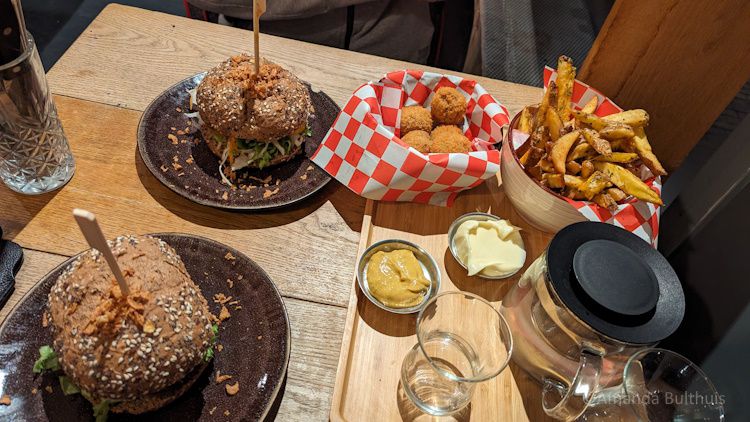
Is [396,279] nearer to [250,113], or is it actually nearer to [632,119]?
[250,113]

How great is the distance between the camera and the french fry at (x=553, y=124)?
1783 millimetres

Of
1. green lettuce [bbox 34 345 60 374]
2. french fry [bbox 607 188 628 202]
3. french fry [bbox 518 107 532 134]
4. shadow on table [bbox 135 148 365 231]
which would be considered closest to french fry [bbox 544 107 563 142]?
french fry [bbox 518 107 532 134]

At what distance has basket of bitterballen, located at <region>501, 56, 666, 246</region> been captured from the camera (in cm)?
170

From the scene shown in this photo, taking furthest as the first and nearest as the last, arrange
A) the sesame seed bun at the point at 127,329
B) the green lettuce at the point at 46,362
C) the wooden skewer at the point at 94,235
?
the green lettuce at the point at 46,362 → the sesame seed bun at the point at 127,329 → the wooden skewer at the point at 94,235

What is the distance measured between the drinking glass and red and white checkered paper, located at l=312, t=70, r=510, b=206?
0.80m

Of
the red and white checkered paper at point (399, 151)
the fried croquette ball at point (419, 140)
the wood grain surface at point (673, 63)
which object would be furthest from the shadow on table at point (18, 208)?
the wood grain surface at point (673, 63)

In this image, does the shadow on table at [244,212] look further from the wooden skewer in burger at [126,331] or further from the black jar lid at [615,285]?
the black jar lid at [615,285]

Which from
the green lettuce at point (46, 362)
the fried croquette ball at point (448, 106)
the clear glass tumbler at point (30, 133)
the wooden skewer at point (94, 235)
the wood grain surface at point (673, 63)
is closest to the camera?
the wooden skewer at point (94, 235)

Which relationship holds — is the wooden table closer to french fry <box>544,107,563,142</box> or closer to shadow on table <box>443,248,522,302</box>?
shadow on table <box>443,248,522,302</box>

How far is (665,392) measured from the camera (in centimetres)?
133

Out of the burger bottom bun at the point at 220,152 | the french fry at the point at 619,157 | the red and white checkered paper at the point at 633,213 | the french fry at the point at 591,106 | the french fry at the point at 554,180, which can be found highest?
the french fry at the point at 591,106

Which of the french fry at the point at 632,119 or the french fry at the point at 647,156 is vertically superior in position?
the french fry at the point at 632,119

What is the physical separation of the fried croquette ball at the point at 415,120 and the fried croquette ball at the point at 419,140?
0.04 m

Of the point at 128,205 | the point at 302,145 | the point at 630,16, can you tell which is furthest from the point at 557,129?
the point at 128,205
